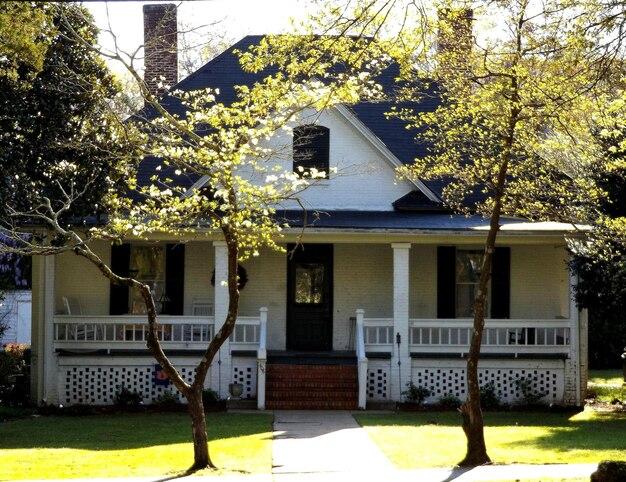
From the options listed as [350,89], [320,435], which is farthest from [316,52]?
[320,435]

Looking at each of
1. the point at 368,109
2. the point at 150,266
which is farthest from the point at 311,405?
the point at 368,109

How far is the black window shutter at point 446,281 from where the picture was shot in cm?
2281

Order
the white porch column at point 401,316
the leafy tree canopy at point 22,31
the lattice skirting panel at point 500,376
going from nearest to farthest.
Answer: the leafy tree canopy at point 22,31
the white porch column at point 401,316
the lattice skirting panel at point 500,376

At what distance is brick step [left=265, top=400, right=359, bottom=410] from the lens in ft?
66.7

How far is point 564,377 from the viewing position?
2133 cm

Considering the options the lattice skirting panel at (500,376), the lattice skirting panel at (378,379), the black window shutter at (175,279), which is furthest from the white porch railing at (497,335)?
the black window shutter at (175,279)

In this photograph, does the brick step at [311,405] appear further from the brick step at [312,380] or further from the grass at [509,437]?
the grass at [509,437]

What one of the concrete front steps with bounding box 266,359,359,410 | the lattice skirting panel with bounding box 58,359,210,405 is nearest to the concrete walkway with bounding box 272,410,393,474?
the concrete front steps with bounding box 266,359,359,410

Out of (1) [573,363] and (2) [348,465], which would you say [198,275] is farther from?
(2) [348,465]

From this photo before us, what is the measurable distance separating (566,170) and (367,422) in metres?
5.78

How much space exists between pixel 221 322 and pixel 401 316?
370 cm

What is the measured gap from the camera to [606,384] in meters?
26.2

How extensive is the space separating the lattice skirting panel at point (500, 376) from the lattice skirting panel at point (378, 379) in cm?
59

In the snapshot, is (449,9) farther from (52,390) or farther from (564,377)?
(52,390)
